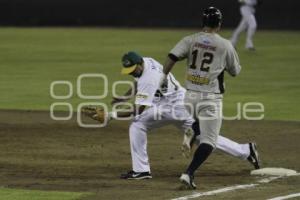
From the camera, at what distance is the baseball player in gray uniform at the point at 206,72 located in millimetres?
9469

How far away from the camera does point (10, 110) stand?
1656 cm

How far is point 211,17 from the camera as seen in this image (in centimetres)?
944

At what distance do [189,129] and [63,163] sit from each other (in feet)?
7.17

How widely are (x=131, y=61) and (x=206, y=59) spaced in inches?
38.5

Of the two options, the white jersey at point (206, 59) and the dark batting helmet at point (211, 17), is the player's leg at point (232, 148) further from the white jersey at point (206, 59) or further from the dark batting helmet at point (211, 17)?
the dark batting helmet at point (211, 17)

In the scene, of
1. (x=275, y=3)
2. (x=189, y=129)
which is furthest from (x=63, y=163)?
(x=275, y=3)

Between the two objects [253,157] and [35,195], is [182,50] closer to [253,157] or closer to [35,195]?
[253,157]

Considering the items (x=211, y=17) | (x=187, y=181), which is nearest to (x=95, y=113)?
(x=187, y=181)

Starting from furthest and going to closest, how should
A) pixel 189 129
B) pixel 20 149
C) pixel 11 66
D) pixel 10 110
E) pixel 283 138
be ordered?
1. pixel 11 66
2. pixel 10 110
3. pixel 283 138
4. pixel 20 149
5. pixel 189 129

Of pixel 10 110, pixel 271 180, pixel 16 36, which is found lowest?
pixel 16 36

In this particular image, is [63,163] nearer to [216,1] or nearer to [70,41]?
[70,41]

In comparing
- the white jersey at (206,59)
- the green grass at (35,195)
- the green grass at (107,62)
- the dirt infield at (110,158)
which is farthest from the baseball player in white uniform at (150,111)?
the green grass at (107,62)

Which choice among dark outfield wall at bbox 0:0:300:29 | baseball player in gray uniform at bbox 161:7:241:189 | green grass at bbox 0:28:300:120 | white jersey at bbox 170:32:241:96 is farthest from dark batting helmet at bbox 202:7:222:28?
dark outfield wall at bbox 0:0:300:29

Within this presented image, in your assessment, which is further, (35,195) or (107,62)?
(107,62)
